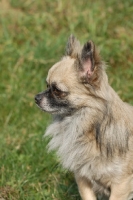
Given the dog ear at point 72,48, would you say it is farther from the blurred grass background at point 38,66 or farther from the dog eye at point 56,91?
the blurred grass background at point 38,66

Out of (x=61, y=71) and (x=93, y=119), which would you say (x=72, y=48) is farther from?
(x=93, y=119)

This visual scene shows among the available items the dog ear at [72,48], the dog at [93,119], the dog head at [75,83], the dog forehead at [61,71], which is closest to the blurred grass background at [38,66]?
the dog at [93,119]

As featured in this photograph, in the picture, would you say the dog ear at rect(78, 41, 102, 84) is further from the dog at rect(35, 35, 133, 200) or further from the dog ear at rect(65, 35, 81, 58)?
the dog ear at rect(65, 35, 81, 58)

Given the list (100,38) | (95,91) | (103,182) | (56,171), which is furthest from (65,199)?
(100,38)

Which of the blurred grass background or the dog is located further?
the blurred grass background

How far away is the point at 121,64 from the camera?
916 centimetres

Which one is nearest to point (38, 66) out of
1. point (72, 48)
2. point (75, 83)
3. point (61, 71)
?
point (72, 48)

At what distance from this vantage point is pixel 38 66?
353 inches

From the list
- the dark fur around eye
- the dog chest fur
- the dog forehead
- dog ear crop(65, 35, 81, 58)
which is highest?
dog ear crop(65, 35, 81, 58)

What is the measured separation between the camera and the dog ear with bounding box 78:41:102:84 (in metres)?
4.98

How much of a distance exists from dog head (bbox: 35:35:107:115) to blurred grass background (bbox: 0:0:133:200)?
134cm

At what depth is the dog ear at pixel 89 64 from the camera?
498 cm

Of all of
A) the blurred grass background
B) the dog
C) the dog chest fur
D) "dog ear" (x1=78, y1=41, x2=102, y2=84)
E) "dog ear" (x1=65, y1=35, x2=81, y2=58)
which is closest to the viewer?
"dog ear" (x1=78, y1=41, x2=102, y2=84)

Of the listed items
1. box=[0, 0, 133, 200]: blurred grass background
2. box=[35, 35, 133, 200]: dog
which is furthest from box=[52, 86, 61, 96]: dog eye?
box=[0, 0, 133, 200]: blurred grass background
